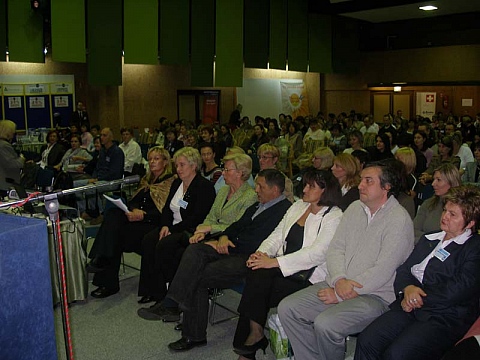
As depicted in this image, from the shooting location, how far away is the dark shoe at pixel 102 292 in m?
4.73

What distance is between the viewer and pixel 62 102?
1322cm

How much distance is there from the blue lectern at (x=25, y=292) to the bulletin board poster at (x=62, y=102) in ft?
40.7

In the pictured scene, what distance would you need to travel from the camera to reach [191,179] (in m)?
4.66

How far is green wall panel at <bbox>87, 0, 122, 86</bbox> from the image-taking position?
39.5ft

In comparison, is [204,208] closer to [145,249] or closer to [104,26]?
[145,249]

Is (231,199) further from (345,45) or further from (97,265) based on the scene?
(345,45)

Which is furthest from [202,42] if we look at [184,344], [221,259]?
[184,344]

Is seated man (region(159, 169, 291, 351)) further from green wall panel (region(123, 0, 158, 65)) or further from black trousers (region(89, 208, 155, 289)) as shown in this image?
green wall panel (region(123, 0, 158, 65))

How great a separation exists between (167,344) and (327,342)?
134 centimetres

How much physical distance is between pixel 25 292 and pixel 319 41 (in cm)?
1684

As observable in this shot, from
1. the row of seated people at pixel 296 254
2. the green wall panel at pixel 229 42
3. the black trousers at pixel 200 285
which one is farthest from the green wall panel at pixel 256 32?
the black trousers at pixel 200 285

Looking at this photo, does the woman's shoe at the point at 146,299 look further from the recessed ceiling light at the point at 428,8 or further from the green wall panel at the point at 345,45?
the green wall panel at the point at 345,45

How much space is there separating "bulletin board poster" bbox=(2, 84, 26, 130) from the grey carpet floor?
8.85m

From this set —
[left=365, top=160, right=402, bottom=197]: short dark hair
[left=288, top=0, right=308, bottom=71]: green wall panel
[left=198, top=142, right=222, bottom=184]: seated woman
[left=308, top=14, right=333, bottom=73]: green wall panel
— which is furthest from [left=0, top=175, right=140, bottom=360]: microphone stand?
[left=308, top=14, right=333, bottom=73]: green wall panel
